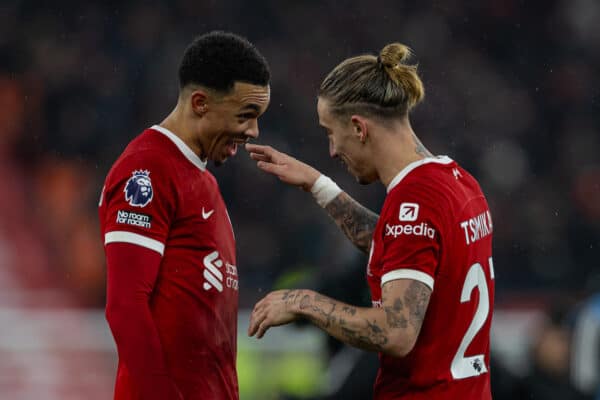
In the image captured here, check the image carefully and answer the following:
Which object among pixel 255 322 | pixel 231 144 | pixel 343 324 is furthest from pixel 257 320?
pixel 231 144

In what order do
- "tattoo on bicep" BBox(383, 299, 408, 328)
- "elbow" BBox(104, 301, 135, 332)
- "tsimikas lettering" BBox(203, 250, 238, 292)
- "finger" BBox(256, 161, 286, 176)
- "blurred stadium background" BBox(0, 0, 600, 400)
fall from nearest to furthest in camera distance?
"tattoo on bicep" BBox(383, 299, 408, 328) → "elbow" BBox(104, 301, 135, 332) → "tsimikas lettering" BBox(203, 250, 238, 292) → "finger" BBox(256, 161, 286, 176) → "blurred stadium background" BBox(0, 0, 600, 400)

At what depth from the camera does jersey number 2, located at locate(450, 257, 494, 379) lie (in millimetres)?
3395

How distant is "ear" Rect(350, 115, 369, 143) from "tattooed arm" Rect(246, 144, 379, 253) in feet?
1.95

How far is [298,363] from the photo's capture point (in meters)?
8.43

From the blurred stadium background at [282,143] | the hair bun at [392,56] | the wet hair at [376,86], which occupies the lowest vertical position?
the blurred stadium background at [282,143]

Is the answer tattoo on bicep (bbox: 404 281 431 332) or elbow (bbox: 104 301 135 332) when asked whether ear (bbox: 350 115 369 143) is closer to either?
tattoo on bicep (bbox: 404 281 431 332)

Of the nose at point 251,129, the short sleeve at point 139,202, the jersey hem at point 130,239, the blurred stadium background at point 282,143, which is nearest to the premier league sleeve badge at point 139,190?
the short sleeve at point 139,202

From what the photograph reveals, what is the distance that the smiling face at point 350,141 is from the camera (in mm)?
3561

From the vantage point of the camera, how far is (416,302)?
3.21 m

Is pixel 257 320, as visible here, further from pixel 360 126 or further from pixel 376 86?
pixel 376 86

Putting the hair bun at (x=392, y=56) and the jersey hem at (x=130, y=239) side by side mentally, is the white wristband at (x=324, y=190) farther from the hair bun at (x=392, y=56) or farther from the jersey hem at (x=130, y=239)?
the jersey hem at (x=130, y=239)

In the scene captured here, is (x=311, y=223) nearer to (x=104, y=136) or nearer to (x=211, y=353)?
(x=104, y=136)

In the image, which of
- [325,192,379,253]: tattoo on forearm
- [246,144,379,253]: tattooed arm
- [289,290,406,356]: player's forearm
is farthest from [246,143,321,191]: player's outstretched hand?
[289,290,406,356]: player's forearm

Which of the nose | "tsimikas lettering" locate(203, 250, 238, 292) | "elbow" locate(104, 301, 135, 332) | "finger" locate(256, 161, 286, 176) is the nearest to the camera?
"elbow" locate(104, 301, 135, 332)
